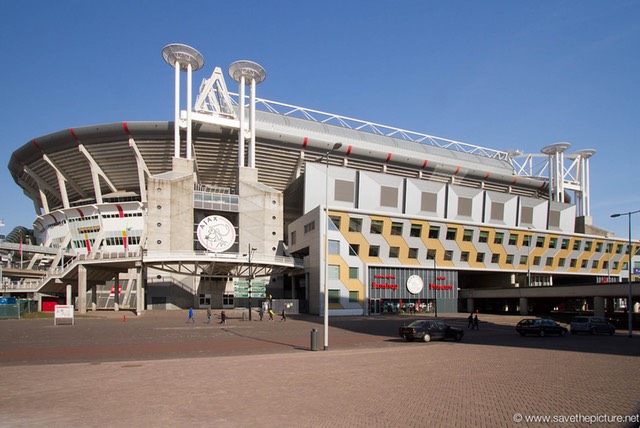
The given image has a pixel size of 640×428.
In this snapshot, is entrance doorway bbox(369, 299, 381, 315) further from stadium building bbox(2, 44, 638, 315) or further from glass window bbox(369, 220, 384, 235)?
glass window bbox(369, 220, 384, 235)

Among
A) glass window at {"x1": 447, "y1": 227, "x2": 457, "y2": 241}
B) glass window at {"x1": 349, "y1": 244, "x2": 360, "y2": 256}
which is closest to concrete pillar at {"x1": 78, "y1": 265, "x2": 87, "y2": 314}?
glass window at {"x1": 349, "y1": 244, "x2": 360, "y2": 256}

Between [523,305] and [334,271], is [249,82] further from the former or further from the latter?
[523,305]

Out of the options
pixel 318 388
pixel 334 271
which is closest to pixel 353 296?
pixel 334 271

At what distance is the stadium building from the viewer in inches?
2547

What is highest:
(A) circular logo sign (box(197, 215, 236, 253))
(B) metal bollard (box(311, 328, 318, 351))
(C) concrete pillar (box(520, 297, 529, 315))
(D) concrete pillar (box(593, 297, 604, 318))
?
(A) circular logo sign (box(197, 215, 236, 253))

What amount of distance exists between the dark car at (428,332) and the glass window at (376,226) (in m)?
37.6

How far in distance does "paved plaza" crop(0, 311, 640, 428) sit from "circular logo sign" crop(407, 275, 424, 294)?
4551cm

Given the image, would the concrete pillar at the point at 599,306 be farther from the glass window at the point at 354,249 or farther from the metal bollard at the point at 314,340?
the metal bollard at the point at 314,340

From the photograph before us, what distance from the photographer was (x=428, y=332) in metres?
29.2

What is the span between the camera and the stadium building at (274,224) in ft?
212

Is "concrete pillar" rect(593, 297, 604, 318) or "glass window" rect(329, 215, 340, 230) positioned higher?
"glass window" rect(329, 215, 340, 230)

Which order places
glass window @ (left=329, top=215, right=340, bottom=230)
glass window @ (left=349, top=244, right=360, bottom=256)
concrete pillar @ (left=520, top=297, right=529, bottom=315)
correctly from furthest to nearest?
concrete pillar @ (left=520, top=297, right=529, bottom=315)
glass window @ (left=349, top=244, right=360, bottom=256)
glass window @ (left=329, top=215, right=340, bottom=230)

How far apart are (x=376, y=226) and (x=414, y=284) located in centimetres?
1046

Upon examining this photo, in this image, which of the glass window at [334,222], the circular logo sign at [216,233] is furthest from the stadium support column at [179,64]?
the glass window at [334,222]
